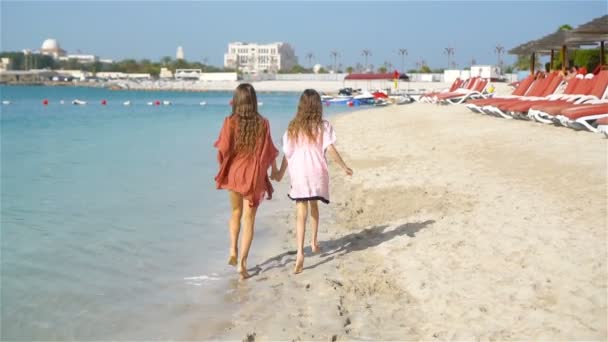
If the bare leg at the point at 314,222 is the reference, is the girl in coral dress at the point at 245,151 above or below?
above

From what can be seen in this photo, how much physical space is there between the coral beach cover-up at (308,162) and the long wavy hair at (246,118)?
33cm

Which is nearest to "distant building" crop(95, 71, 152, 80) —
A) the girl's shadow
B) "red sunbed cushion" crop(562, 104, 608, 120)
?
"red sunbed cushion" crop(562, 104, 608, 120)

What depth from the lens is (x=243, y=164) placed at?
17.3ft

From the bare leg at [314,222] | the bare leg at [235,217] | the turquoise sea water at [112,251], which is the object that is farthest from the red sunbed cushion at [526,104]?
the bare leg at [235,217]

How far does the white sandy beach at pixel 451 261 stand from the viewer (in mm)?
4164

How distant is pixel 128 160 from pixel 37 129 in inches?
595

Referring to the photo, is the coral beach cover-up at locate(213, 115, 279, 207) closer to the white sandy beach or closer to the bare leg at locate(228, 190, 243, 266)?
the bare leg at locate(228, 190, 243, 266)

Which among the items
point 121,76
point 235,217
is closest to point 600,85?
point 235,217

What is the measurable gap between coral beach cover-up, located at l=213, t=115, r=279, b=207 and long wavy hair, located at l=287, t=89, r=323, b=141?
0.28 m

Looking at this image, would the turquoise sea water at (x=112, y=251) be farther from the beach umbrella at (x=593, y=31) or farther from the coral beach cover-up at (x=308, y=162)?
the beach umbrella at (x=593, y=31)

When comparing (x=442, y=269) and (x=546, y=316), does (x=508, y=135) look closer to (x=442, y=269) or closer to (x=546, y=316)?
(x=442, y=269)

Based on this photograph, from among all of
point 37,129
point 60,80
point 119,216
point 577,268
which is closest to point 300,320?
point 577,268

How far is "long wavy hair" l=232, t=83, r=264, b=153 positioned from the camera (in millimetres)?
5129

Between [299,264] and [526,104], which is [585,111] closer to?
[526,104]
